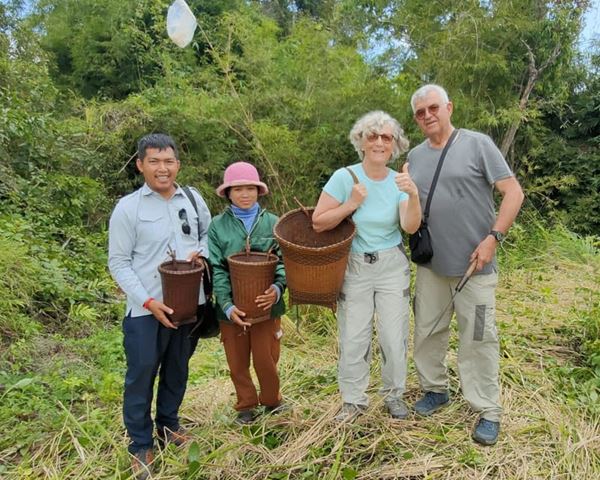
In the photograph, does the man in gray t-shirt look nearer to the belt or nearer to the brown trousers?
the belt

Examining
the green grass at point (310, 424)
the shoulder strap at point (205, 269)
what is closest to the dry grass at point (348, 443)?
the green grass at point (310, 424)

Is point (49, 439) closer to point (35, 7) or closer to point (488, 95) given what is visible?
point (488, 95)

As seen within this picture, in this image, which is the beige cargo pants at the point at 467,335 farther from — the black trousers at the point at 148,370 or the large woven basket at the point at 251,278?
the black trousers at the point at 148,370

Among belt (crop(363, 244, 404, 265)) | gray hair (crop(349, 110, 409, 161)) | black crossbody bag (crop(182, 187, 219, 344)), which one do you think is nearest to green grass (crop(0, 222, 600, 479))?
black crossbody bag (crop(182, 187, 219, 344))

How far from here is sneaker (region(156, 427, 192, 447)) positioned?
8.01ft

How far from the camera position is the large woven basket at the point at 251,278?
221 cm

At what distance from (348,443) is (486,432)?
63 cm

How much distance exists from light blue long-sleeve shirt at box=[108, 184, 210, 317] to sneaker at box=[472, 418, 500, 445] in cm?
150

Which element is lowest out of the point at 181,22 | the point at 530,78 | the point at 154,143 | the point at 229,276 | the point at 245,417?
the point at 245,417

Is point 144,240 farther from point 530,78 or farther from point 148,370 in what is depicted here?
point 530,78

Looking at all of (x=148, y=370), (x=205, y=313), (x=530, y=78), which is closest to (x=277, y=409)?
(x=205, y=313)

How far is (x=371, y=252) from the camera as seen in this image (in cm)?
234

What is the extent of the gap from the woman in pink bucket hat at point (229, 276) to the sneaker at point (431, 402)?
2.52ft

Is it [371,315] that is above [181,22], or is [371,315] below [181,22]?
below
